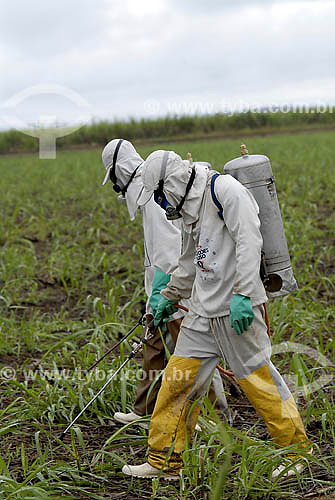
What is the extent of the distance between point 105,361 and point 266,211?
5.83ft

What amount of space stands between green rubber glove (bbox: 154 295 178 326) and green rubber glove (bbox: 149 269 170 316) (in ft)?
0.27

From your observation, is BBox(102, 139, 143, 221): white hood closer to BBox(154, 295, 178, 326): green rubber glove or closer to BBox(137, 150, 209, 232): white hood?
BBox(154, 295, 178, 326): green rubber glove

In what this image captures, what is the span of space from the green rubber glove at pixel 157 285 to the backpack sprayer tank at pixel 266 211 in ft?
2.19

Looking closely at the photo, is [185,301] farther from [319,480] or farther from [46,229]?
[46,229]

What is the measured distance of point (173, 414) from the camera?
3086mm

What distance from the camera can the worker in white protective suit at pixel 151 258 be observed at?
12.1ft

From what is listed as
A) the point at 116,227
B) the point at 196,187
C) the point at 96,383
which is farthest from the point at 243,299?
the point at 116,227

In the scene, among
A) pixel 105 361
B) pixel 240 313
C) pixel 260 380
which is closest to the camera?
pixel 240 313

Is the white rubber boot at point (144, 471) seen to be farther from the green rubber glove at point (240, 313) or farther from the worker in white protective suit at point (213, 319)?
the green rubber glove at point (240, 313)

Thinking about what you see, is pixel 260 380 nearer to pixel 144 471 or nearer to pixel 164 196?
pixel 144 471

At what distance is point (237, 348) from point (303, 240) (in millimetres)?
4788

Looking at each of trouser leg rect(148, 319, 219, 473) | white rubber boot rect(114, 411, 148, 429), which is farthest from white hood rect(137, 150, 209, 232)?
white rubber boot rect(114, 411, 148, 429)

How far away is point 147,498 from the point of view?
3010 mm

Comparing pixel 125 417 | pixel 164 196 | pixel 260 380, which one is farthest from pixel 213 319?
pixel 125 417
